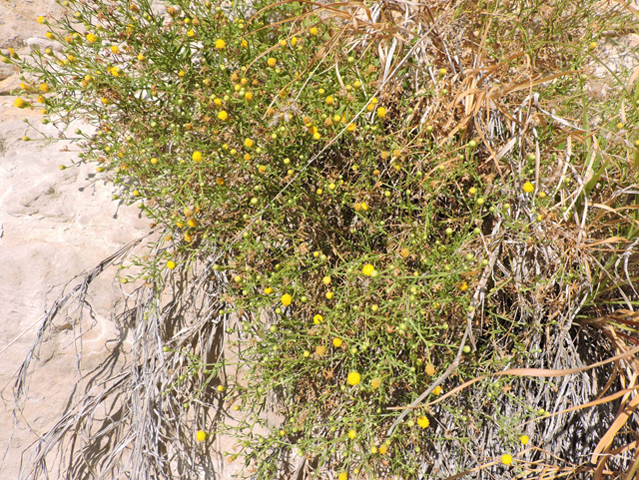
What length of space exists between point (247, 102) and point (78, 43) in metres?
0.96

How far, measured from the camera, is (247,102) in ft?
5.66

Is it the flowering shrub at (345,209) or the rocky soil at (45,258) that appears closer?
the flowering shrub at (345,209)

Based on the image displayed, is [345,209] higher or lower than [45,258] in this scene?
lower

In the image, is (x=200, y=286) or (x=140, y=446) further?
(x=200, y=286)

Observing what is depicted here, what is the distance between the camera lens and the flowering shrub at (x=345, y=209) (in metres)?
1.71

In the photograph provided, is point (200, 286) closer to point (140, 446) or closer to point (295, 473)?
point (140, 446)

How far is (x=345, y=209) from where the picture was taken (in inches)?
76.8

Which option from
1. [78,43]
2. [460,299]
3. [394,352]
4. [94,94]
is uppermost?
[78,43]

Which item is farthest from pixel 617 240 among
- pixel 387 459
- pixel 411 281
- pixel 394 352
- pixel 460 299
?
pixel 387 459

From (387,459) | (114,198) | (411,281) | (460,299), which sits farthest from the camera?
(114,198)

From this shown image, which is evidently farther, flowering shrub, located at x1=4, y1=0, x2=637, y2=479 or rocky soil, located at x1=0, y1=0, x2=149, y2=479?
rocky soil, located at x1=0, y1=0, x2=149, y2=479

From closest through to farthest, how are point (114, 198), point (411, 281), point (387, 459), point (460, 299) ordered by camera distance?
point (460, 299) < point (411, 281) < point (387, 459) < point (114, 198)

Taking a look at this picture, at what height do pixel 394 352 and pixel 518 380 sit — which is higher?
pixel 394 352

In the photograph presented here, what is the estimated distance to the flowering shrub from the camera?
1706mm
